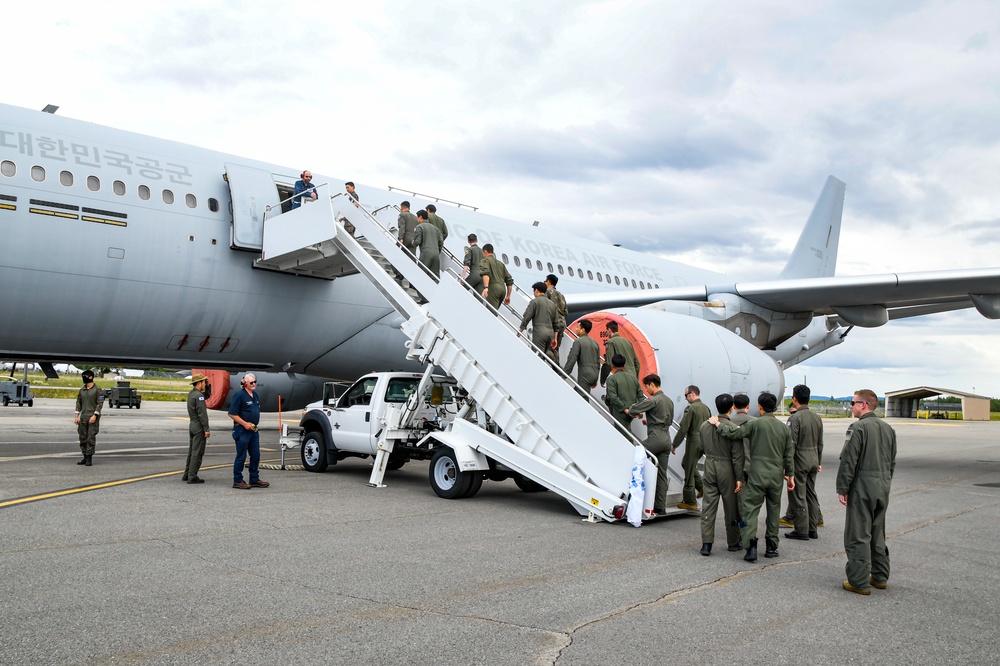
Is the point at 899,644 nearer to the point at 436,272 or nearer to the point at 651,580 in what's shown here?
the point at 651,580

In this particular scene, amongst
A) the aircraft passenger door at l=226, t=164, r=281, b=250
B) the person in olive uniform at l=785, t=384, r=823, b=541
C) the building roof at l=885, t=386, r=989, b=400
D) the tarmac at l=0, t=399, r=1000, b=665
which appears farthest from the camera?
the building roof at l=885, t=386, r=989, b=400

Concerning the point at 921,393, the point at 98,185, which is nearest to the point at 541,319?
the point at 98,185

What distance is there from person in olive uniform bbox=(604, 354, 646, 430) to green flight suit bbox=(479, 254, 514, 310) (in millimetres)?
2406

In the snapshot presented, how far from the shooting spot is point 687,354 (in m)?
10.8

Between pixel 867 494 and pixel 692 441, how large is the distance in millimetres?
3212

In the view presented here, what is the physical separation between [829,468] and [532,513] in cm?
928

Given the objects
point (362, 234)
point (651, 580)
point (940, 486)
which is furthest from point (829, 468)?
point (651, 580)

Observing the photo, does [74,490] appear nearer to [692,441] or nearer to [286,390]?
[692,441]

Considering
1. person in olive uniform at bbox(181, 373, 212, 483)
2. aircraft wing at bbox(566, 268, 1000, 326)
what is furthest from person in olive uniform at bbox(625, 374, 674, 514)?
aircraft wing at bbox(566, 268, 1000, 326)

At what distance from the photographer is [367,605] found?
465cm

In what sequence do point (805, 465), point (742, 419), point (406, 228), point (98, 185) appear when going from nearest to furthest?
point (742, 419) < point (805, 465) < point (98, 185) < point (406, 228)

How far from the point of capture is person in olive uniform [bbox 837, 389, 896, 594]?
5.52 metres

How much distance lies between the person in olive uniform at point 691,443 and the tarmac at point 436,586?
54 centimetres

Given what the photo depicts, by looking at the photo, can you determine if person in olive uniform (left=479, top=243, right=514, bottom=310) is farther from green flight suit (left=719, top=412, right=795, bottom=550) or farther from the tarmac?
green flight suit (left=719, top=412, right=795, bottom=550)
